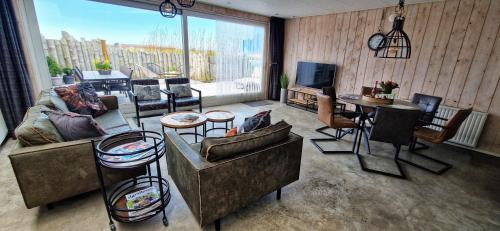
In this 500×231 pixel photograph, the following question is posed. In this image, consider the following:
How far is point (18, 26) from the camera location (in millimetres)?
2969

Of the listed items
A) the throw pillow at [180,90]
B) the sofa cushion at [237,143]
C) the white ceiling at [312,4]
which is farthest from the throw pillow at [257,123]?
the white ceiling at [312,4]

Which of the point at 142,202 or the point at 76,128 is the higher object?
the point at 76,128

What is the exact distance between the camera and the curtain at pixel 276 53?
19.1ft

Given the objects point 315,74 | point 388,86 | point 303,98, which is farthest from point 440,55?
point 303,98

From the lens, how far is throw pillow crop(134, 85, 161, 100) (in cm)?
383

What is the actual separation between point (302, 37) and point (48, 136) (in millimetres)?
5390

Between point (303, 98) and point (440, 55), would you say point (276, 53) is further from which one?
point (440, 55)

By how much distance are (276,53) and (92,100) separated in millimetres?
4497

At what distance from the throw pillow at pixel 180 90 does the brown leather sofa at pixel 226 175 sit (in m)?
2.39

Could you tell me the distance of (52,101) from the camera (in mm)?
2443

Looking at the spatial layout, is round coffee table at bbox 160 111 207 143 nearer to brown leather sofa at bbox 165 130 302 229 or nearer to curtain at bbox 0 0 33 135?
brown leather sofa at bbox 165 130 302 229

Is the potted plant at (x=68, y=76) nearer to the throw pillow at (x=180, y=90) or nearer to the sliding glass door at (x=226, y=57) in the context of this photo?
the throw pillow at (x=180, y=90)

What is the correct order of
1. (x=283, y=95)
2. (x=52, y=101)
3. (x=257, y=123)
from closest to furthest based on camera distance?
1. (x=257, y=123)
2. (x=52, y=101)
3. (x=283, y=95)

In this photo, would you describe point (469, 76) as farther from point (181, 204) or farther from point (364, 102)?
point (181, 204)
